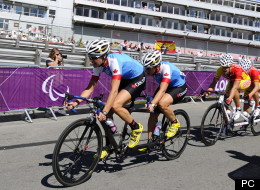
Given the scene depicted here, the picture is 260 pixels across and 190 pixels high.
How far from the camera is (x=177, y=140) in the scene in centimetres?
615

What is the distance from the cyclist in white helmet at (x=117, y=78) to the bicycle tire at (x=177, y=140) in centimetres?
92

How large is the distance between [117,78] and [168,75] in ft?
3.96

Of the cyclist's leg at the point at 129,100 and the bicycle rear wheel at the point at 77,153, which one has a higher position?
the cyclist's leg at the point at 129,100

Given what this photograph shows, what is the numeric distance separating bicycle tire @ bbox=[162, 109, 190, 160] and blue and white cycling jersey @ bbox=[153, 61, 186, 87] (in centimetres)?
55

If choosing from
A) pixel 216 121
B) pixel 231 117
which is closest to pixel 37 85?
pixel 216 121

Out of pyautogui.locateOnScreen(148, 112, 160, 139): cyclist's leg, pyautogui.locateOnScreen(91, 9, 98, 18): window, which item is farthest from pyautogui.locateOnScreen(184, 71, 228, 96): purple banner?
pyautogui.locateOnScreen(91, 9, 98, 18): window

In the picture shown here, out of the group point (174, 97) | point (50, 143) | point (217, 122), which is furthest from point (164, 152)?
point (50, 143)

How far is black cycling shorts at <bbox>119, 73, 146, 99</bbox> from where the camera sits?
5.21 metres

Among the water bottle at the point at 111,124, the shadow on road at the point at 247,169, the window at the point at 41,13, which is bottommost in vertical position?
the shadow on road at the point at 247,169

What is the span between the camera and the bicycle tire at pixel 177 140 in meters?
5.88

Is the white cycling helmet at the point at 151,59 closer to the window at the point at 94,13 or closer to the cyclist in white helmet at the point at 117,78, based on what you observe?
the cyclist in white helmet at the point at 117,78

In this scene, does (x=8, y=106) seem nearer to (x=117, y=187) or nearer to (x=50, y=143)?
(x=50, y=143)

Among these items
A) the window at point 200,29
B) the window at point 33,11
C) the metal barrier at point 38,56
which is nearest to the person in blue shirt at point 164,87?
the metal barrier at point 38,56

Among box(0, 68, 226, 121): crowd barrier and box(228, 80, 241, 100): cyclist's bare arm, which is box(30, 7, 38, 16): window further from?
box(228, 80, 241, 100): cyclist's bare arm
